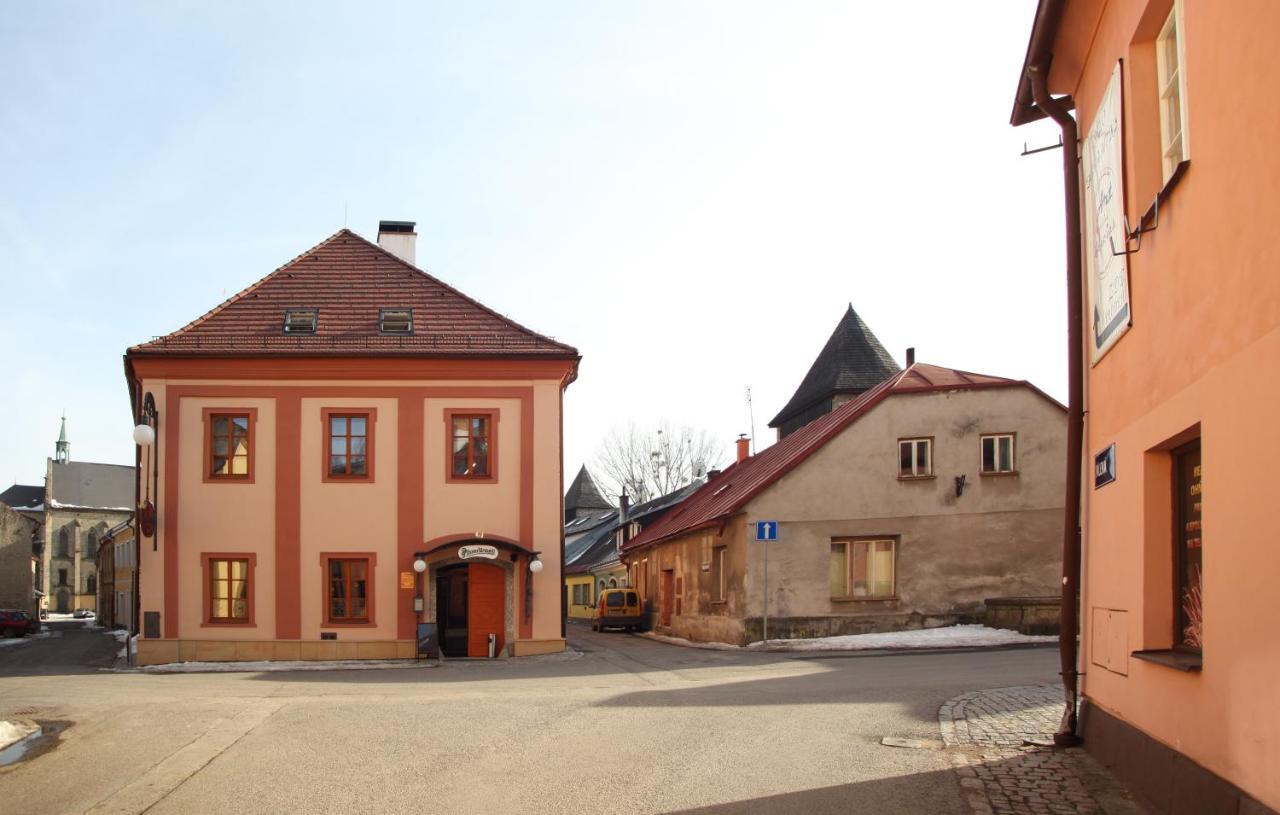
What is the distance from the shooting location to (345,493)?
88.1 ft

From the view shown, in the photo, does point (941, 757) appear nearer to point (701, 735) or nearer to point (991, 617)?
point (701, 735)

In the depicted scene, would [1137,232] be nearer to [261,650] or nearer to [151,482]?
[261,650]

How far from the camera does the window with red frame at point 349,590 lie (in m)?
26.6

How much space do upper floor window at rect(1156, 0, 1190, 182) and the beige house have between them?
63.2 feet

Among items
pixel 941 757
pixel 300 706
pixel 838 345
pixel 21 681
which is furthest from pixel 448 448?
pixel 838 345

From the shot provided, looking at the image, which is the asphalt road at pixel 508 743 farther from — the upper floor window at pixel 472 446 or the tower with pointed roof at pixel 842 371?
the tower with pointed roof at pixel 842 371

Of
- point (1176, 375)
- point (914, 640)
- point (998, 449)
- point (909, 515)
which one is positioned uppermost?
point (1176, 375)

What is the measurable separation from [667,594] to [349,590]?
1432cm

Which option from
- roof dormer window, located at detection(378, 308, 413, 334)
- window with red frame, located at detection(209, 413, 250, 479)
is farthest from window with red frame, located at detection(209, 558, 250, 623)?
roof dormer window, located at detection(378, 308, 413, 334)

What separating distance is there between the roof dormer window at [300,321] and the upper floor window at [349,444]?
2343 mm

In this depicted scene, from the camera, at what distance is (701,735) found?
11.1 meters

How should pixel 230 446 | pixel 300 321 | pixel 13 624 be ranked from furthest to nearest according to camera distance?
1. pixel 13 624
2. pixel 300 321
3. pixel 230 446

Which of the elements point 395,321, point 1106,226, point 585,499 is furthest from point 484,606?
point 585,499

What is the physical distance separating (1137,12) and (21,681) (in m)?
19.5
